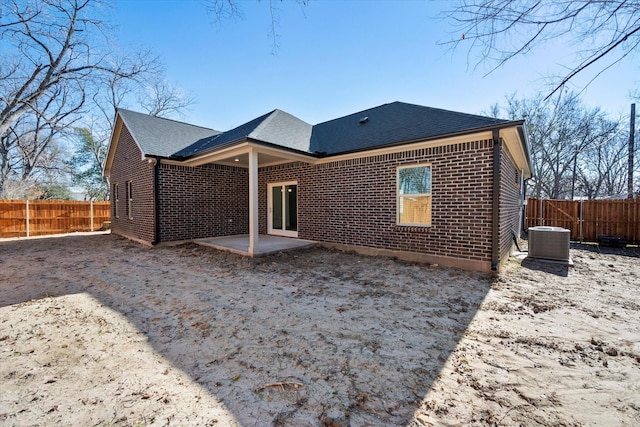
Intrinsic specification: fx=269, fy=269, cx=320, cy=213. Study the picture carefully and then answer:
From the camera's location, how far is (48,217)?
14.0m

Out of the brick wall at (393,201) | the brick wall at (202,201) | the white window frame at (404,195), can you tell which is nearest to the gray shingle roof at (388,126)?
the brick wall at (393,201)

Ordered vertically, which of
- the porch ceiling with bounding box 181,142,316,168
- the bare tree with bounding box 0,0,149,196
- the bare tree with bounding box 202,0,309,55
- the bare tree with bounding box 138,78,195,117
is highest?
the bare tree with bounding box 138,78,195,117

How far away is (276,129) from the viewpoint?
8562 mm

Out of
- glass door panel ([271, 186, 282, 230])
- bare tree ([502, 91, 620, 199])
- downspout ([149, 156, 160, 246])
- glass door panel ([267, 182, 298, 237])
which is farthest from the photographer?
bare tree ([502, 91, 620, 199])

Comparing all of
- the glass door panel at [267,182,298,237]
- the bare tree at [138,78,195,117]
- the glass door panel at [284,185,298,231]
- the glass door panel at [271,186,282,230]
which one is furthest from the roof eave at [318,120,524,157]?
the bare tree at [138,78,195,117]

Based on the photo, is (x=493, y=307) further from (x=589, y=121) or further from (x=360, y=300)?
(x=589, y=121)

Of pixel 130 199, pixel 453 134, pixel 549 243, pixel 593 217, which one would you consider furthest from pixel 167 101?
pixel 593 217

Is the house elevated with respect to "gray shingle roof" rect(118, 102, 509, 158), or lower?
lower

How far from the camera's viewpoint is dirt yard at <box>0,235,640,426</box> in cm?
193

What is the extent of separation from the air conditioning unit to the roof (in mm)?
6753

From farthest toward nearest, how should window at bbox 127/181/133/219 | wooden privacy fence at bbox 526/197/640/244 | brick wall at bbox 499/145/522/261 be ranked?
window at bbox 127/181/133/219, wooden privacy fence at bbox 526/197/640/244, brick wall at bbox 499/145/522/261

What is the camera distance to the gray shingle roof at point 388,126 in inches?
250

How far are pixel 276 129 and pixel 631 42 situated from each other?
7464 millimetres

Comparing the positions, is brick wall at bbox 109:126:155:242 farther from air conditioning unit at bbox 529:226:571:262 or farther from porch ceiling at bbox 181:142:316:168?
air conditioning unit at bbox 529:226:571:262
